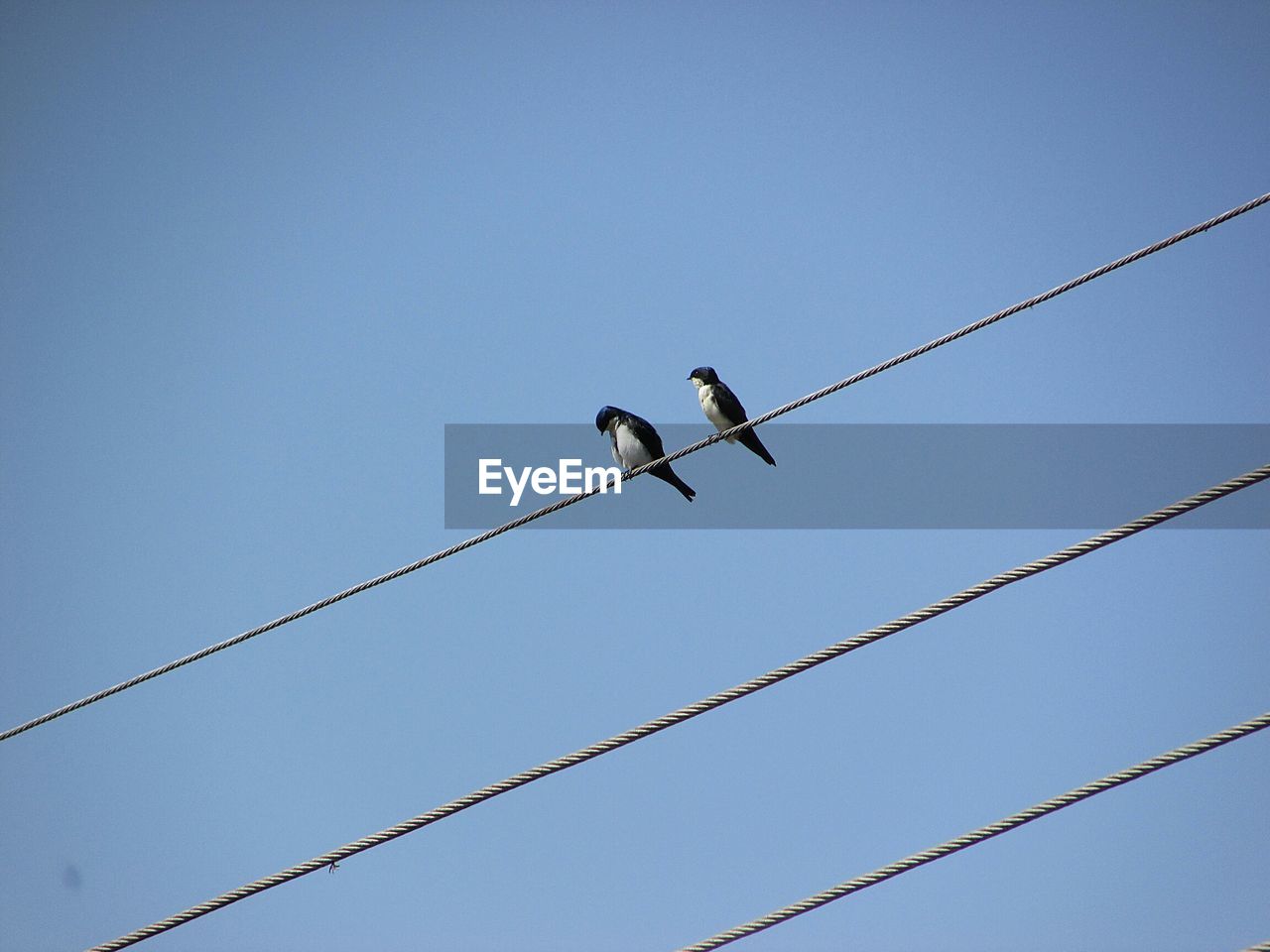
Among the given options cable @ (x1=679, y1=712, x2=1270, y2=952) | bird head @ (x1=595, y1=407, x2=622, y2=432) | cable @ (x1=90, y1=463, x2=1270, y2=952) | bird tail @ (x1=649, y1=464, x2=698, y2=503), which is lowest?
cable @ (x1=679, y1=712, x2=1270, y2=952)

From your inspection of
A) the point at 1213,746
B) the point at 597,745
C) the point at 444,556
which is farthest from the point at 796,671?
the point at 444,556

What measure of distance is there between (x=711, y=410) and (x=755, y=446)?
0.56 metres

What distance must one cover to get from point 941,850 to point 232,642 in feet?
11.1

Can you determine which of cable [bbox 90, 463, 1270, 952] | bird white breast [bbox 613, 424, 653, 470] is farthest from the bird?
cable [bbox 90, 463, 1270, 952]

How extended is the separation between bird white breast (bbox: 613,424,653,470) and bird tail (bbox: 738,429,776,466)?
Result: 83 centimetres

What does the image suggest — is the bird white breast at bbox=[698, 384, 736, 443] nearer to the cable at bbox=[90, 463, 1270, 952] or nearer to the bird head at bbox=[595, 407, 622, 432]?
the bird head at bbox=[595, 407, 622, 432]

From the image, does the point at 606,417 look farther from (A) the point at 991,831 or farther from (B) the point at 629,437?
(A) the point at 991,831

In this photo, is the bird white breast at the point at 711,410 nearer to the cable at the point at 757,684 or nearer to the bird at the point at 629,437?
the bird at the point at 629,437

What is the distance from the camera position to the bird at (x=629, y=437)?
1198cm

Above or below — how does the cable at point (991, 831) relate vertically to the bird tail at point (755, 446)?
below

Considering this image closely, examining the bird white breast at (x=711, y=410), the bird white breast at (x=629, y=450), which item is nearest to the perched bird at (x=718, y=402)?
the bird white breast at (x=711, y=410)

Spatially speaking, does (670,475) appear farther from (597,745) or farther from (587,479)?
(597,745)

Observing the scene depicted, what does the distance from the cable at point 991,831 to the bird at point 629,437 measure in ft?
23.8

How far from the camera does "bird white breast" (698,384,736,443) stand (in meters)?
12.2
